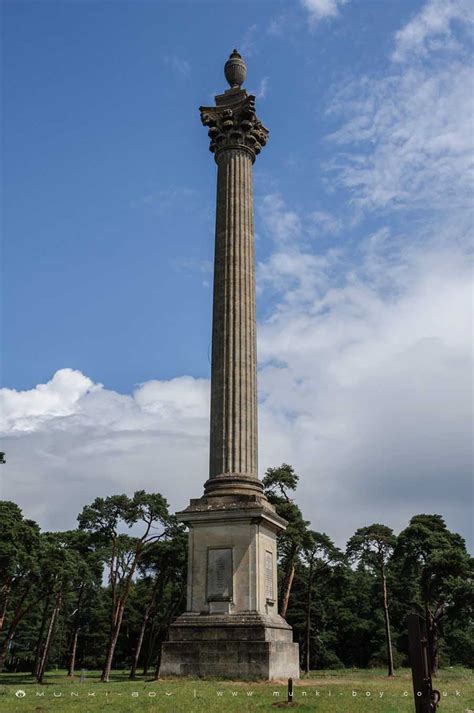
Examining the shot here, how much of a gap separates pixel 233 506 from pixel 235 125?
16668mm

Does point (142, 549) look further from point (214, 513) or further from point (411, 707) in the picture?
point (411, 707)

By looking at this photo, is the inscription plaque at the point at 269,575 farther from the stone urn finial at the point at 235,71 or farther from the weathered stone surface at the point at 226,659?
the stone urn finial at the point at 235,71

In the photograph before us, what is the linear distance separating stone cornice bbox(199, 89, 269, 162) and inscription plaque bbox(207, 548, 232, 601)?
17.2 meters

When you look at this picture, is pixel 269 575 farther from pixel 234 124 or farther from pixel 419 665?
pixel 234 124

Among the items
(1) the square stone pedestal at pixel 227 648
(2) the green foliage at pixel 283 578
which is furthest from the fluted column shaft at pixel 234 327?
(2) the green foliage at pixel 283 578

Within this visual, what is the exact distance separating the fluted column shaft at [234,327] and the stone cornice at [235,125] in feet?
1.20

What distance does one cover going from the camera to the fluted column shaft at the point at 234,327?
2427 cm

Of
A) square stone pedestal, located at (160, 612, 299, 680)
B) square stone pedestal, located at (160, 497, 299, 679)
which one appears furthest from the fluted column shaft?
square stone pedestal, located at (160, 612, 299, 680)

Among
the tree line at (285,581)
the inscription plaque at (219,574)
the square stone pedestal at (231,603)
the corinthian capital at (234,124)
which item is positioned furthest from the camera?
the tree line at (285,581)

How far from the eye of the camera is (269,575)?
22609 millimetres

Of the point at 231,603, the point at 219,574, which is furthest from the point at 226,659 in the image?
the point at 219,574

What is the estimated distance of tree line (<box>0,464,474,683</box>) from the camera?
4075 cm

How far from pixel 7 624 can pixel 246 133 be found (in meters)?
59.1

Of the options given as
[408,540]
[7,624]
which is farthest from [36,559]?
[7,624]
